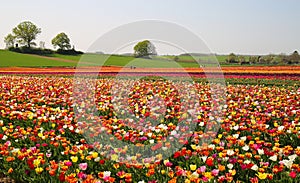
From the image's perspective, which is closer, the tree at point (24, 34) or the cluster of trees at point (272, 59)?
the cluster of trees at point (272, 59)

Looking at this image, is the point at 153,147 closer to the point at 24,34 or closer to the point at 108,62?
the point at 108,62

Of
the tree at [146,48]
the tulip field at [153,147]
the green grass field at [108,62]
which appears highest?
the tree at [146,48]

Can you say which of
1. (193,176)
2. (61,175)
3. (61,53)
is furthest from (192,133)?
(61,53)

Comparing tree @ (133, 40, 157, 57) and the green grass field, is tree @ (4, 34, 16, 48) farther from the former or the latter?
tree @ (133, 40, 157, 57)

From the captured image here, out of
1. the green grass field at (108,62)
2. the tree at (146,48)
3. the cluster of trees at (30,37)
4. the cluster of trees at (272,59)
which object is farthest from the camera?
the cluster of trees at (30,37)

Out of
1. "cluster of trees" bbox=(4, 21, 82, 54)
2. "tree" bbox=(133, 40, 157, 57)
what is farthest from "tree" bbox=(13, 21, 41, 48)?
"tree" bbox=(133, 40, 157, 57)

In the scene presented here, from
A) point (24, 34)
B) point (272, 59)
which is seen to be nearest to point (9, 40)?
point (24, 34)

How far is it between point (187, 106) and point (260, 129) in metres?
Answer: 2.17

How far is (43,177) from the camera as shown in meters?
3.05

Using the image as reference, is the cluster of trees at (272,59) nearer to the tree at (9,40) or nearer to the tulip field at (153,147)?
the tulip field at (153,147)

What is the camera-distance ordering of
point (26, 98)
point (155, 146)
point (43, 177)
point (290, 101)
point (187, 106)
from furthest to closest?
point (26, 98) → point (290, 101) → point (187, 106) → point (155, 146) → point (43, 177)

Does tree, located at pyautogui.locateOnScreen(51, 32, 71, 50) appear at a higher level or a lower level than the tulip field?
higher

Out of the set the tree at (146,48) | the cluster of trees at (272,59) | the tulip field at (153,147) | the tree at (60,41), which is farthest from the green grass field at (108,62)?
the tree at (60,41)

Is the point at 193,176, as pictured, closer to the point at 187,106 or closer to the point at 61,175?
the point at 61,175
